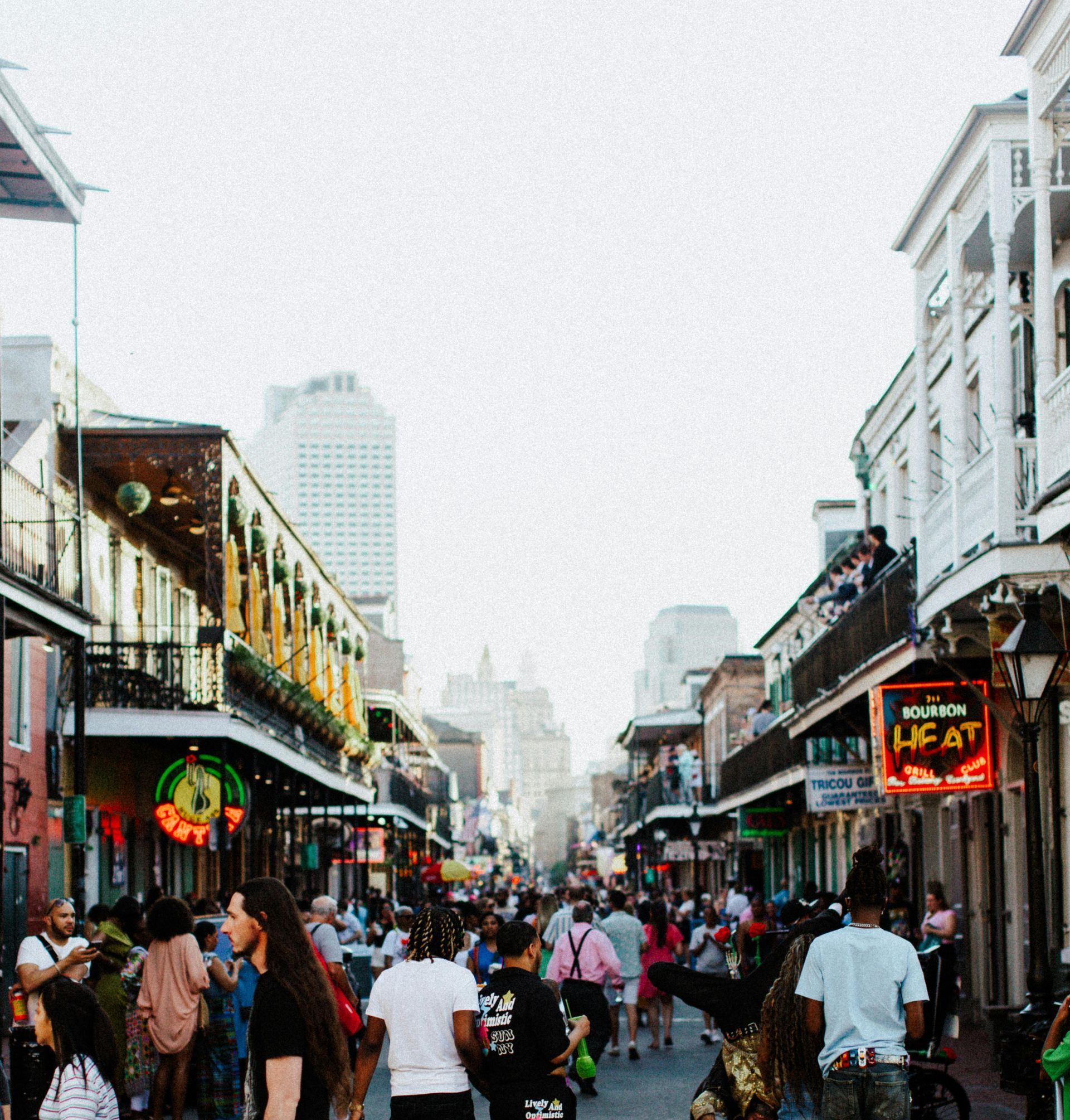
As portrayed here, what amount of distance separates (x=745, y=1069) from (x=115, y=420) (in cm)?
1944

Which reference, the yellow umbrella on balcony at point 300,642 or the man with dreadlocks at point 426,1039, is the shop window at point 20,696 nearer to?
the man with dreadlocks at point 426,1039

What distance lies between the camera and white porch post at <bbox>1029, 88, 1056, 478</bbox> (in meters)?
12.0

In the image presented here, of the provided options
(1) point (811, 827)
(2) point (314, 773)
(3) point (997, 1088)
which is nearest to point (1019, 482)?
(3) point (997, 1088)

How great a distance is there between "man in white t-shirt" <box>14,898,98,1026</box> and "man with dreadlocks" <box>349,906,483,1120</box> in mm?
2588

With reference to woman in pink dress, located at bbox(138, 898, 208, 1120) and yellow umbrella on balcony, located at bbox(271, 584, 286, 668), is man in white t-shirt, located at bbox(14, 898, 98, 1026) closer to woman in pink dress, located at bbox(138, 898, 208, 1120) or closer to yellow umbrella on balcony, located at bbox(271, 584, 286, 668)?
woman in pink dress, located at bbox(138, 898, 208, 1120)

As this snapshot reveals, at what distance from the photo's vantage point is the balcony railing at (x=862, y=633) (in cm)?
1623

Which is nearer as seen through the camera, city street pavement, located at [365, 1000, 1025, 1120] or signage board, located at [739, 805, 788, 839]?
city street pavement, located at [365, 1000, 1025, 1120]

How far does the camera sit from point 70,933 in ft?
35.2

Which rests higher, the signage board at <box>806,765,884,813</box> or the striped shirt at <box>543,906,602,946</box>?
the signage board at <box>806,765,884,813</box>

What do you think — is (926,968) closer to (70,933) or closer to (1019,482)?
(1019,482)

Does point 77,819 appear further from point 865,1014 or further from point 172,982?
point 865,1014

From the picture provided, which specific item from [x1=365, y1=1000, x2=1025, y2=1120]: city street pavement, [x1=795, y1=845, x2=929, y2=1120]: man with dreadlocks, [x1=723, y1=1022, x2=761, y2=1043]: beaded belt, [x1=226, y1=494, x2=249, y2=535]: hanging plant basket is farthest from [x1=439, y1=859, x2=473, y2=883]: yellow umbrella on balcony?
[x1=795, y1=845, x2=929, y2=1120]: man with dreadlocks

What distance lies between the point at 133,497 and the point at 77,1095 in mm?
15376

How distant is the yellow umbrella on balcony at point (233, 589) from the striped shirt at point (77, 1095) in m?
15.5
